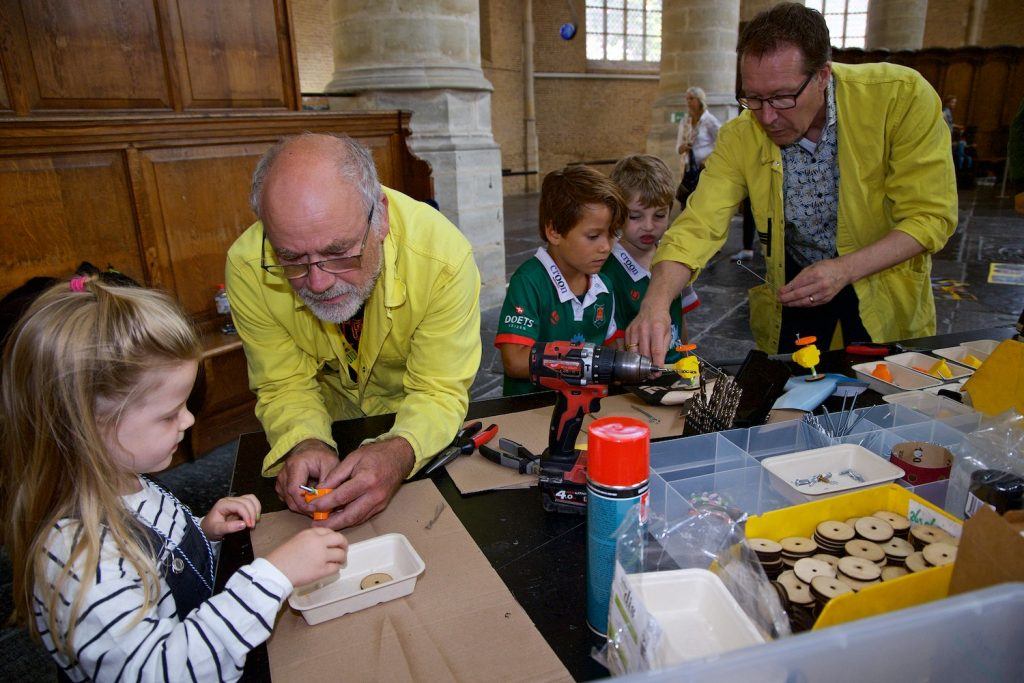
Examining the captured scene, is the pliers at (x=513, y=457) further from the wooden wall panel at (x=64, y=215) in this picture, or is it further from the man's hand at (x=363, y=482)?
the wooden wall panel at (x=64, y=215)

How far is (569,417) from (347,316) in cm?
57

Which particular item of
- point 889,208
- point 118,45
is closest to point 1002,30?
point 889,208

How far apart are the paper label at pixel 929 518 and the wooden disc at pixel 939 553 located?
38 mm

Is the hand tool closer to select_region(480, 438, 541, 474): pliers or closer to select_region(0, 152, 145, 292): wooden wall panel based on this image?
select_region(480, 438, 541, 474): pliers

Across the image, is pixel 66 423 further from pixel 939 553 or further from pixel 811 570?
pixel 939 553

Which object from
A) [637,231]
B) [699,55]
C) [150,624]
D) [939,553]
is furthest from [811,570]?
[699,55]

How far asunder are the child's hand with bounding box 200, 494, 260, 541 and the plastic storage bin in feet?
2.80

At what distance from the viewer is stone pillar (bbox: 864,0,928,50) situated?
1207 centimetres

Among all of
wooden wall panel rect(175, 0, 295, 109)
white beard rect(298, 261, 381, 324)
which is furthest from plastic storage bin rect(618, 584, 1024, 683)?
wooden wall panel rect(175, 0, 295, 109)

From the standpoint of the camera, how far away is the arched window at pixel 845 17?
1620 cm

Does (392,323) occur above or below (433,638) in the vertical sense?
above

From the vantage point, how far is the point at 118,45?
305 centimetres

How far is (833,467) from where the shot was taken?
1.21 metres

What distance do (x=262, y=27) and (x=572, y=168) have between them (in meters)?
2.39
